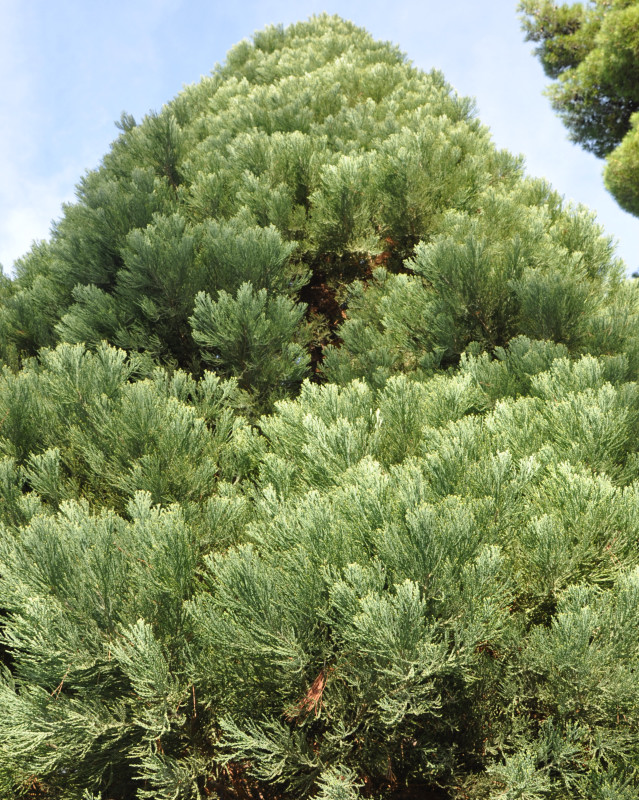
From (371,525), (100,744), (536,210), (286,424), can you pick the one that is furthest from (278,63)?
(100,744)

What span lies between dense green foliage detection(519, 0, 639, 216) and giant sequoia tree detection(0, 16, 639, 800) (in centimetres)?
695

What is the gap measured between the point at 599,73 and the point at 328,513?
1283 centimetres

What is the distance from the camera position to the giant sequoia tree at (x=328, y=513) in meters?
2.14

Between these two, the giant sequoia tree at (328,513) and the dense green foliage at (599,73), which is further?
the dense green foliage at (599,73)

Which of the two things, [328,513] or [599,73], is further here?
[599,73]

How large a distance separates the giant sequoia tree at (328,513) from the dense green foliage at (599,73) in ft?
22.8

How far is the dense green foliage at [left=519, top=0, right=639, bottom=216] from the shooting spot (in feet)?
33.3

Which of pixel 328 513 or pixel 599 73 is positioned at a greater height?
pixel 599 73

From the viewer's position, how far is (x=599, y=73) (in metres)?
11.2

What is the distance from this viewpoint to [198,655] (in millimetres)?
2387

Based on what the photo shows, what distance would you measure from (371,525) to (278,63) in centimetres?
812

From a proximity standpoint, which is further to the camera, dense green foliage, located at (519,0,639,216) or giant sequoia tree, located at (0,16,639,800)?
dense green foliage, located at (519,0,639,216)

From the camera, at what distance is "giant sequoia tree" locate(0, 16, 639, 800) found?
7.02 ft

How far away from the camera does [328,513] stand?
2291 mm
